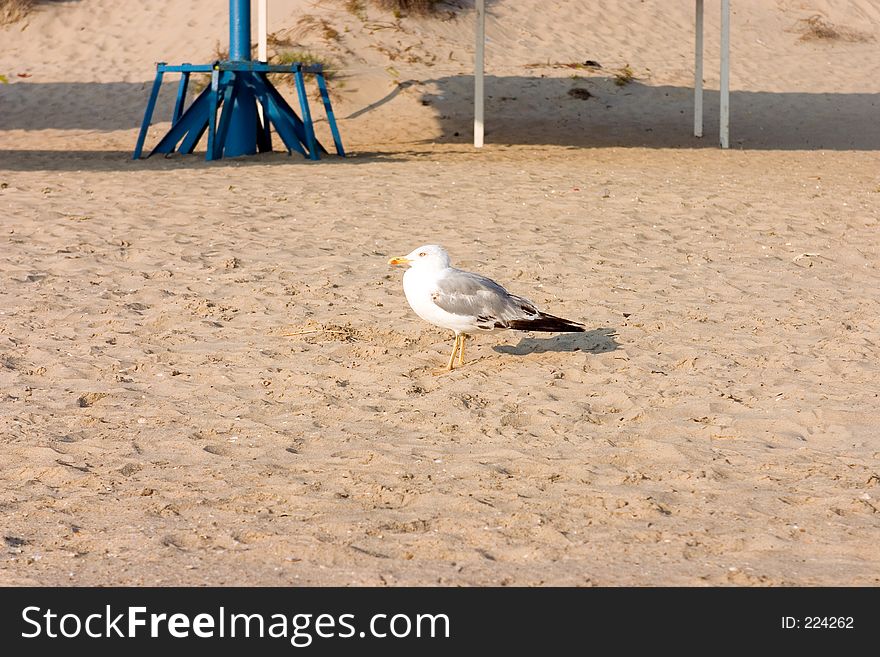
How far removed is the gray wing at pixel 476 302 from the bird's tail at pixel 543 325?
3 cm

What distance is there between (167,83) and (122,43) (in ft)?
8.48

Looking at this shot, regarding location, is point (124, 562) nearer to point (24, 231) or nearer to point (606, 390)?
point (606, 390)

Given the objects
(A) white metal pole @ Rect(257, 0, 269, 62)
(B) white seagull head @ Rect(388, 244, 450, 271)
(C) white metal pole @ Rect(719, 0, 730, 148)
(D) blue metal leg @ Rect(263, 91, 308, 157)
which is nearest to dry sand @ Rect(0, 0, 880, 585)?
(D) blue metal leg @ Rect(263, 91, 308, 157)

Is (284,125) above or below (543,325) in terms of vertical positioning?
below

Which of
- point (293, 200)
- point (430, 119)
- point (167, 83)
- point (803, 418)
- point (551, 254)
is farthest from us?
point (167, 83)

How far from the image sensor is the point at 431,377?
19.9 ft

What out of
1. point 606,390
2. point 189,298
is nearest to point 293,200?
point 189,298

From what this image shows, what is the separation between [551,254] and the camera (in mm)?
8617

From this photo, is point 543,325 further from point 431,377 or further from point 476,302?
point 431,377

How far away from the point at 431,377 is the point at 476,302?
47 centimetres

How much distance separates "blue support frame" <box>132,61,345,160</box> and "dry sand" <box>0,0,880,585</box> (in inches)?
16.6

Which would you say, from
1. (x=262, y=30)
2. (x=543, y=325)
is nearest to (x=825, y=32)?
(x=262, y=30)

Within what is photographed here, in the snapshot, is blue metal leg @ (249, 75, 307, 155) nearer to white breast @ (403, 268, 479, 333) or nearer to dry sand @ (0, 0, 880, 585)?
dry sand @ (0, 0, 880, 585)

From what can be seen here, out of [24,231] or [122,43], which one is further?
[122,43]
